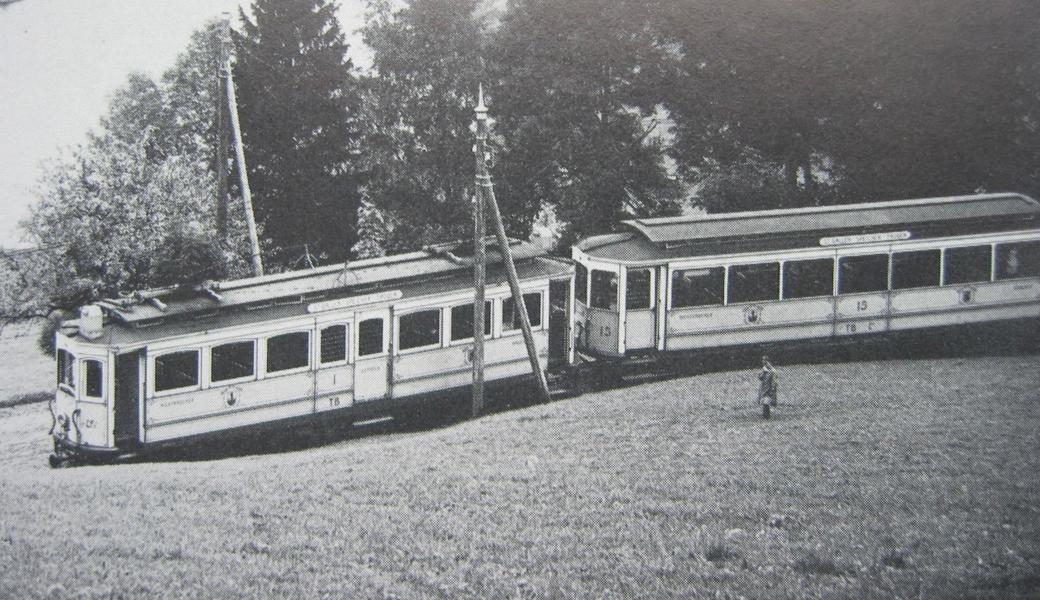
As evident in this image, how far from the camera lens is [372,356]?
16.2 m

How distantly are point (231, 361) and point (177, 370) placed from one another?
91cm

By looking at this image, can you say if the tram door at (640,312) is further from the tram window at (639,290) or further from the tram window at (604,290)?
the tram window at (604,290)

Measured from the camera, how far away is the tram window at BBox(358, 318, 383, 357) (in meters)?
16.1

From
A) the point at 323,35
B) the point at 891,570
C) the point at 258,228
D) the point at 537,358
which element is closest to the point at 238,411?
the point at 537,358

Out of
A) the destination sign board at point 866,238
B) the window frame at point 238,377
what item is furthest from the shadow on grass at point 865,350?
the window frame at point 238,377

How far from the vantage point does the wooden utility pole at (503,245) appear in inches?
631

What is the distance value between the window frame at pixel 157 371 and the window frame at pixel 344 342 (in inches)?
83.8

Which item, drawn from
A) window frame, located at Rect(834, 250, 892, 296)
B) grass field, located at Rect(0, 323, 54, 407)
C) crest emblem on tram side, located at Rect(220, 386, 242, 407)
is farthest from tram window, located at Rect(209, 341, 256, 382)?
window frame, located at Rect(834, 250, 892, 296)

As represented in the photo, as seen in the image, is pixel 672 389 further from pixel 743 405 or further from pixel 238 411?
pixel 238 411

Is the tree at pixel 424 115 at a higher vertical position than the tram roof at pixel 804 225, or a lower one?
higher

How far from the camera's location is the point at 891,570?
687cm

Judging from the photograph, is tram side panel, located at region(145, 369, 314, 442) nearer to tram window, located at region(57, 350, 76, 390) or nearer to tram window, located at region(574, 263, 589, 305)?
tram window, located at region(57, 350, 76, 390)

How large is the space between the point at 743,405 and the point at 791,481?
194 inches

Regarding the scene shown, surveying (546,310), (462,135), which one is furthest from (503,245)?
(462,135)
